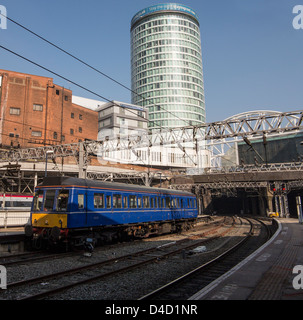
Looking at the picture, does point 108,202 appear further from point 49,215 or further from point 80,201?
point 49,215

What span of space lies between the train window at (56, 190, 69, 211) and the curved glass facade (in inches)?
4116

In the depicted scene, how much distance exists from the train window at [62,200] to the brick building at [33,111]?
41848mm

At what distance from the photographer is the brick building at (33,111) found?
53.4 meters

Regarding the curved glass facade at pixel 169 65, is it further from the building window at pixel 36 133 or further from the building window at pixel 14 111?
the building window at pixel 14 111

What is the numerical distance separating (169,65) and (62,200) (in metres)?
116

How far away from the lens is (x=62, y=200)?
1330 centimetres

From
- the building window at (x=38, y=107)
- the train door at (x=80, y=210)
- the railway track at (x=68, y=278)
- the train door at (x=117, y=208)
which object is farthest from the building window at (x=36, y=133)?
the railway track at (x=68, y=278)

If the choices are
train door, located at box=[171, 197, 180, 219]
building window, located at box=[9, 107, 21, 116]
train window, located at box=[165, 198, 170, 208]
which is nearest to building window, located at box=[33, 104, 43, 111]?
building window, located at box=[9, 107, 21, 116]

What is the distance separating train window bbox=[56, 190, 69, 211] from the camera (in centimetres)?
1319

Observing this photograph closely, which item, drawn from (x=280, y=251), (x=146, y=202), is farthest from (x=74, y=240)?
(x=280, y=251)

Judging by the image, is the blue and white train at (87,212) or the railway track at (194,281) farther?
the blue and white train at (87,212)

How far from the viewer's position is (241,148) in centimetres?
8588
